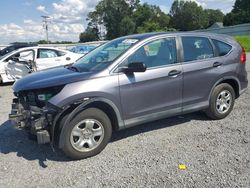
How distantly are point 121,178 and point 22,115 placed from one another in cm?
181

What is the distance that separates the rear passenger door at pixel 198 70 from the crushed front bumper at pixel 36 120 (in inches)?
94.6

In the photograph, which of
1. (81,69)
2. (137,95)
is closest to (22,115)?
(81,69)

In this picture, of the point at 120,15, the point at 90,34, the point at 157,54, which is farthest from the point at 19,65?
the point at 90,34

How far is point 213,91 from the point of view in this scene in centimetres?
511

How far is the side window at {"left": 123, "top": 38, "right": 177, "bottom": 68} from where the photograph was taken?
4.35 metres

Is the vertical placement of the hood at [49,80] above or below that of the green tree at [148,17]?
below

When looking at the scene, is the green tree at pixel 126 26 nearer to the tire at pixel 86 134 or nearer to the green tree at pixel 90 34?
the green tree at pixel 90 34

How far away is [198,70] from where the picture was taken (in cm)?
483

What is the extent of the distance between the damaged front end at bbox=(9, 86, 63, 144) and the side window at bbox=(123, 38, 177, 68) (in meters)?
1.34

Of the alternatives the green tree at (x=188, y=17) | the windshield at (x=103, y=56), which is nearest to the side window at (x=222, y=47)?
the windshield at (x=103, y=56)

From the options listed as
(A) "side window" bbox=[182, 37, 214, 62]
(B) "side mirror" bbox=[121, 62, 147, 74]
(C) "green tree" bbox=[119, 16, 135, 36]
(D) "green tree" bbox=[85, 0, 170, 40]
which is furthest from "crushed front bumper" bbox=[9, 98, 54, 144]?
(D) "green tree" bbox=[85, 0, 170, 40]

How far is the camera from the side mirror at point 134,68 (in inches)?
160

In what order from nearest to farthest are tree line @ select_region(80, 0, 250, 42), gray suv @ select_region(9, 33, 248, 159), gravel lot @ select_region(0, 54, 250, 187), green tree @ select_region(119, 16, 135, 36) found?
gravel lot @ select_region(0, 54, 250, 187), gray suv @ select_region(9, 33, 248, 159), green tree @ select_region(119, 16, 135, 36), tree line @ select_region(80, 0, 250, 42)

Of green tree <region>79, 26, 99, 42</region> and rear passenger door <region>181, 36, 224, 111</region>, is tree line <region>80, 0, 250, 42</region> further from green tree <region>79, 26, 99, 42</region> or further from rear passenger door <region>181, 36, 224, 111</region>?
rear passenger door <region>181, 36, 224, 111</region>
